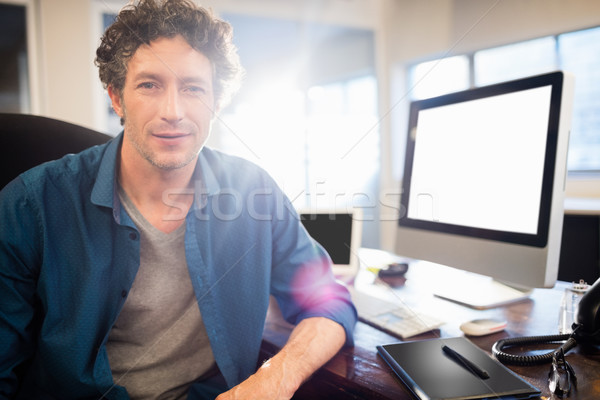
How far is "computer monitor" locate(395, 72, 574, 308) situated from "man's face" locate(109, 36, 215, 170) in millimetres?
627

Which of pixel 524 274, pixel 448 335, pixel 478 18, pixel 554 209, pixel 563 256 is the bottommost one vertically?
pixel 563 256

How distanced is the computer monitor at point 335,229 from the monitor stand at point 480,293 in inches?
15.6

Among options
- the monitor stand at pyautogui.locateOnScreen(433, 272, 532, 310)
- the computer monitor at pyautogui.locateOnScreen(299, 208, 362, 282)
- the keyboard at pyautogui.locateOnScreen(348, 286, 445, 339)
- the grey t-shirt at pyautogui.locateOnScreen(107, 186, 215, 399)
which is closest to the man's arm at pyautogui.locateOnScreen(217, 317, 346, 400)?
the keyboard at pyautogui.locateOnScreen(348, 286, 445, 339)

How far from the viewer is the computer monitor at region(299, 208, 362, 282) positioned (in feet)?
4.82

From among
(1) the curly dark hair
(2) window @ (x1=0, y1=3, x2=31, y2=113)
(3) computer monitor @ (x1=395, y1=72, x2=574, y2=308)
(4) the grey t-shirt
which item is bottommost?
(4) the grey t-shirt

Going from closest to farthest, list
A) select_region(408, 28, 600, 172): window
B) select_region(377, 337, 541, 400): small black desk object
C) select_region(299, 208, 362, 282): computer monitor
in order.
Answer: select_region(377, 337, 541, 400): small black desk object → select_region(299, 208, 362, 282): computer monitor → select_region(408, 28, 600, 172): window

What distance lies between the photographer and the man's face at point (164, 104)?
943mm

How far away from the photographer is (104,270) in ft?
2.76

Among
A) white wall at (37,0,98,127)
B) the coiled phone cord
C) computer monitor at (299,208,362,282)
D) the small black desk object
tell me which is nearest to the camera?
the small black desk object

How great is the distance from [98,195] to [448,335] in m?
0.78

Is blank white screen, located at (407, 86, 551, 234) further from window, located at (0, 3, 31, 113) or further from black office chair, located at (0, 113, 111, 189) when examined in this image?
window, located at (0, 3, 31, 113)

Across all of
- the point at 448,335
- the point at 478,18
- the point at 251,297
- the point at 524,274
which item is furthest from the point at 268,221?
the point at 478,18

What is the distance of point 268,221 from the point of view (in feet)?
3.24

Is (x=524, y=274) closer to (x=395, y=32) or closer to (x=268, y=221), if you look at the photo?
(x=268, y=221)
